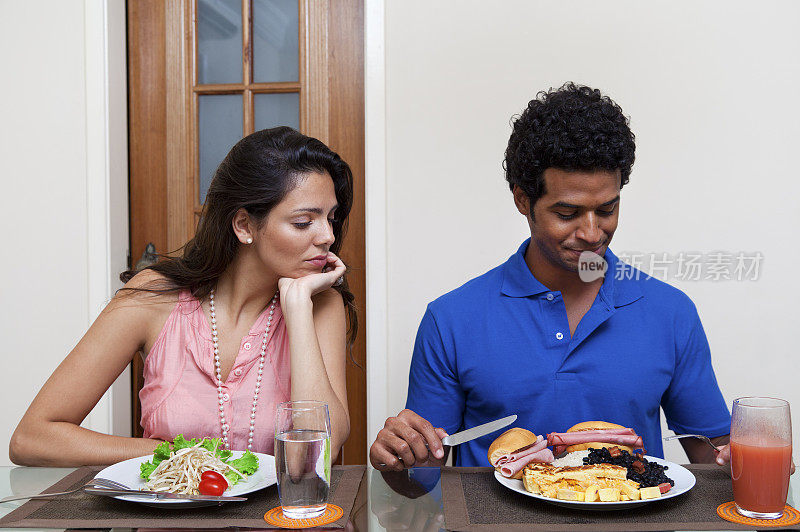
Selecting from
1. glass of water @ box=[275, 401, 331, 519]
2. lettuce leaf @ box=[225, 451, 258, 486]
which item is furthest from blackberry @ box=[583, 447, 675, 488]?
lettuce leaf @ box=[225, 451, 258, 486]

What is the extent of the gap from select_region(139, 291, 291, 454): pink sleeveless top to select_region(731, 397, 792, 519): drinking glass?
87 cm

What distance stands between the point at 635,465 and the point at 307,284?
75 centimetres

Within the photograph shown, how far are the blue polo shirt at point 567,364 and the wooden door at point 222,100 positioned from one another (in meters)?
1.04

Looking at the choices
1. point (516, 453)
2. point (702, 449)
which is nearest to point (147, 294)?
point (516, 453)

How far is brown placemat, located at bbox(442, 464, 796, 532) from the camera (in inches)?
37.1

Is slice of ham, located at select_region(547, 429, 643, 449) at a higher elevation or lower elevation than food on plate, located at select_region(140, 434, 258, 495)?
higher

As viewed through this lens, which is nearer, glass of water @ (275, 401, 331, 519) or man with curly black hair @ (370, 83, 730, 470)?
glass of water @ (275, 401, 331, 519)

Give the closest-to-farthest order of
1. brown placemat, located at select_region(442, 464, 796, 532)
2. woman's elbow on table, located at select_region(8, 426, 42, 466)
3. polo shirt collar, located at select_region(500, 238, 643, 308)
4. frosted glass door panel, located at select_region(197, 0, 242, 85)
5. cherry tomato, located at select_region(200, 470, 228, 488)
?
brown placemat, located at select_region(442, 464, 796, 532)
cherry tomato, located at select_region(200, 470, 228, 488)
woman's elbow on table, located at select_region(8, 426, 42, 466)
polo shirt collar, located at select_region(500, 238, 643, 308)
frosted glass door panel, located at select_region(197, 0, 242, 85)

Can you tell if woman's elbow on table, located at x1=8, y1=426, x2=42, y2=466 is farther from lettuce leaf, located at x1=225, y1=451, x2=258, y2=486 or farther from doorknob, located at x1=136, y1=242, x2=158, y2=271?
doorknob, located at x1=136, y1=242, x2=158, y2=271

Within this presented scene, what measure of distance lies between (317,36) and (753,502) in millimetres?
2110

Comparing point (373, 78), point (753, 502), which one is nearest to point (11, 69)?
point (373, 78)

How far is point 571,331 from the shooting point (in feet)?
5.19

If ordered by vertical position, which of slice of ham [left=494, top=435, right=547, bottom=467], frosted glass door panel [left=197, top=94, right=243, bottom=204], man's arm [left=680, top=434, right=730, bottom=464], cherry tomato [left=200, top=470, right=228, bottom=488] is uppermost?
frosted glass door panel [left=197, top=94, right=243, bottom=204]

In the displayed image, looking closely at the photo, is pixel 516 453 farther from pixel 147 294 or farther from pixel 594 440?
pixel 147 294
